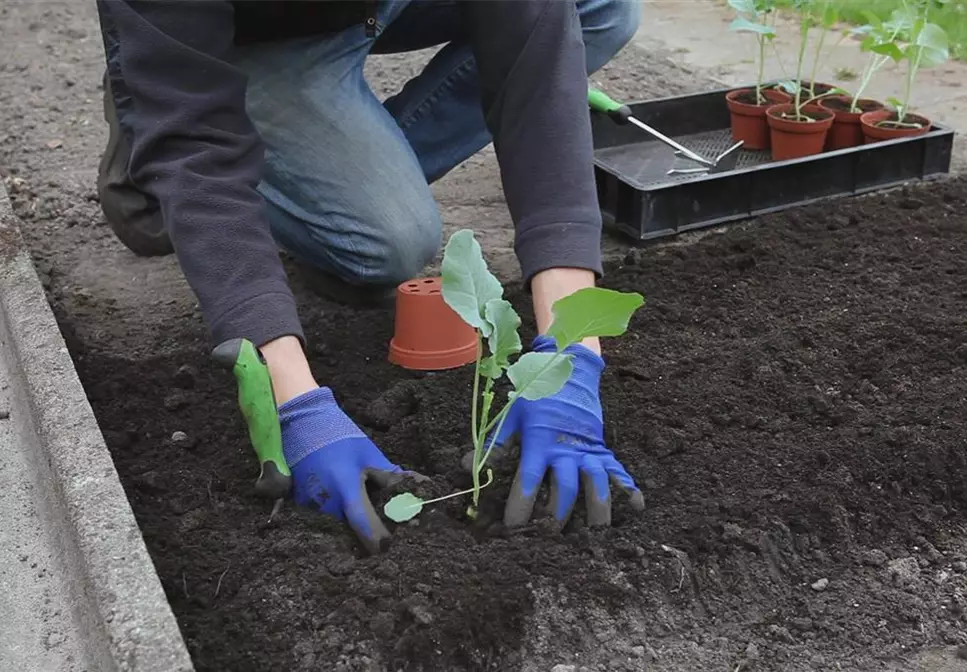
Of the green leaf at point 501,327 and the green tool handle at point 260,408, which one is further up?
the green leaf at point 501,327

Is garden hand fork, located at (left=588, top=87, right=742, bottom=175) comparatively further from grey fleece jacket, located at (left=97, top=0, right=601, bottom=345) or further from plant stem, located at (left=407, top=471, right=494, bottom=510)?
plant stem, located at (left=407, top=471, right=494, bottom=510)

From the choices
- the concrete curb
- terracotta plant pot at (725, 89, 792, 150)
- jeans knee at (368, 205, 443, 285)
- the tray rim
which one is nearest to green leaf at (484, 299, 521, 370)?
the concrete curb

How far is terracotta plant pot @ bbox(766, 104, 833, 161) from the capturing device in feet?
9.48

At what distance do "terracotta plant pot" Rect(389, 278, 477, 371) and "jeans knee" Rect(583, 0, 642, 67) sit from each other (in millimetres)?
844

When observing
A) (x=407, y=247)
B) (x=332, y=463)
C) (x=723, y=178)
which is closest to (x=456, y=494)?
(x=332, y=463)

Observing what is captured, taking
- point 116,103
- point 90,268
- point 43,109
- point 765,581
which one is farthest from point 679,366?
point 43,109

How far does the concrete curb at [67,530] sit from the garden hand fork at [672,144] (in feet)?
4.38

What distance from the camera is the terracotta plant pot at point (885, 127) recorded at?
285 cm

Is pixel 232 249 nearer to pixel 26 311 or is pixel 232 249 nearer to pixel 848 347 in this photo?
pixel 26 311

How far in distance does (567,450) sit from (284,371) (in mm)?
420

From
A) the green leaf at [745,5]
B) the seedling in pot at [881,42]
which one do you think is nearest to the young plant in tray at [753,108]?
the green leaf at [745,5]

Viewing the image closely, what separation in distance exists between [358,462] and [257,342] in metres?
0.23

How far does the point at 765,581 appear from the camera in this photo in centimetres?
145

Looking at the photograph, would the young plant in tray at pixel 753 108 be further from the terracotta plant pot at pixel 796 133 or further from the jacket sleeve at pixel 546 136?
the jacket sleeve at pixel 546 136
